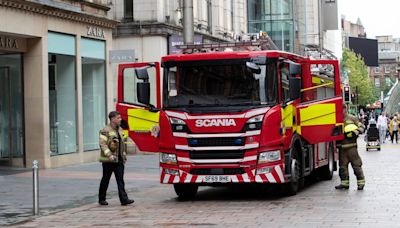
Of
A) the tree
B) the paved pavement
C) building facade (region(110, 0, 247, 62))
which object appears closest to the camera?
the paved pavement

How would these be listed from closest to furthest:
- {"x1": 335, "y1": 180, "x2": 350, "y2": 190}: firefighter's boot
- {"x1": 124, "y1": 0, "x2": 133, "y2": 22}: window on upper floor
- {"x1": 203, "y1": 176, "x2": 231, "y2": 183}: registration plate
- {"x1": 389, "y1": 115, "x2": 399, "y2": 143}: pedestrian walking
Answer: {"x1": 203, "y1": 176, "x2": 231, "y2": 183}: registration plate, {"x1": 335, "y1": 180, "x2": 350, "y2": 190}: firefighter's boot, {"x1": 124, "y1": 0, "x2": 133, "y2": 22}: window on upper floor, {"x1": 389, "y1": 115, "x2": 399, "y2": 143}: pedestrian walking

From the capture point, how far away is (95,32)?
2580 cm

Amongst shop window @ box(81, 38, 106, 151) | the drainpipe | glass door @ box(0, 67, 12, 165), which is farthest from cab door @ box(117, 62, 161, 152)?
shop window @ box(81, 38, 106, 151)

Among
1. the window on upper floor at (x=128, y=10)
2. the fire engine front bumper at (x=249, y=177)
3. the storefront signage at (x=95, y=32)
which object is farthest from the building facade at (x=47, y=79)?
the fire engine front bumper at (x=249, y=177)

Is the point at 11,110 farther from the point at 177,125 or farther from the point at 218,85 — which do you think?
the point at 218,85

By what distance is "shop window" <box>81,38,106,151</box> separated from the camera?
2573cm

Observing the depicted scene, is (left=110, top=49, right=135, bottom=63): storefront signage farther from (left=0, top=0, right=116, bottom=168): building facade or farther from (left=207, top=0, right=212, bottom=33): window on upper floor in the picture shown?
(left=207, top=0, right=212, bottom=33): window on upper floor

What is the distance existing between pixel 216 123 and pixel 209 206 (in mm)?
1520

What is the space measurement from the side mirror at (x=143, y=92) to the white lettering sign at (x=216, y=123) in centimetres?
122

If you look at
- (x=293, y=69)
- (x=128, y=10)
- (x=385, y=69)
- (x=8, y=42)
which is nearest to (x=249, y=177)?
(x=293, y=69)

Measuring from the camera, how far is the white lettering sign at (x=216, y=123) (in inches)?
528

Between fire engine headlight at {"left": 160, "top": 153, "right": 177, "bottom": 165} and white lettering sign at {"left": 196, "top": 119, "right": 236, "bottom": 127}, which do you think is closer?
white lettering sign at {"left": 196, "top": 119, "right": 236, "bottom": 127}

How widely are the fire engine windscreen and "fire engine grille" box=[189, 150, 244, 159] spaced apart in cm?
85

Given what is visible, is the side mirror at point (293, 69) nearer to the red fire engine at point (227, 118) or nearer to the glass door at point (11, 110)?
the red fire engine at point (227, 118)
